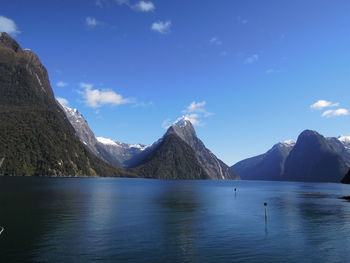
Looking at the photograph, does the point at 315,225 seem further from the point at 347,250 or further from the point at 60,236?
the point at 60,236

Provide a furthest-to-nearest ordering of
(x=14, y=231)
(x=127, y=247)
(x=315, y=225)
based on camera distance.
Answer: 1. (x=315, y=225)
2. (x=14, y=231)
3. (x=127, y=247)

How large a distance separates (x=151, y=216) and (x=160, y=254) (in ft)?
103

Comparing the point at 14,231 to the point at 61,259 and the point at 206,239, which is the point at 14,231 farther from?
the point at 206,239

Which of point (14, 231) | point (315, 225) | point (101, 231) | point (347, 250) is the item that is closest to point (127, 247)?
point (101, 231)

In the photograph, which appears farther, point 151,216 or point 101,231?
point 151,216

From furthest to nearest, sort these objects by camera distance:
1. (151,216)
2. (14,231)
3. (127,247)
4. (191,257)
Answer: (151,216)
(14,231)
(127,247)
(191,257)

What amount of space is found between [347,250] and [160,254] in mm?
25710

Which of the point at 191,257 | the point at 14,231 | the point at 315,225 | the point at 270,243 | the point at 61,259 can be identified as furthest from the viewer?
the point at 315,225

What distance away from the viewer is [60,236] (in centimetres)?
4216

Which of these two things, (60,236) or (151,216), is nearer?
(60,236)

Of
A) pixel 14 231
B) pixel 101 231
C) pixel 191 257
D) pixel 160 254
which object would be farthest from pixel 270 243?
pixel 14 231

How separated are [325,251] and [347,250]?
11.0 feet

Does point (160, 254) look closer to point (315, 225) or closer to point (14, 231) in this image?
point (14, 231)

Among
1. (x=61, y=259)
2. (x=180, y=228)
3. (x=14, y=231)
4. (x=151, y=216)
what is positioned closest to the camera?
(x=61, y=259)
